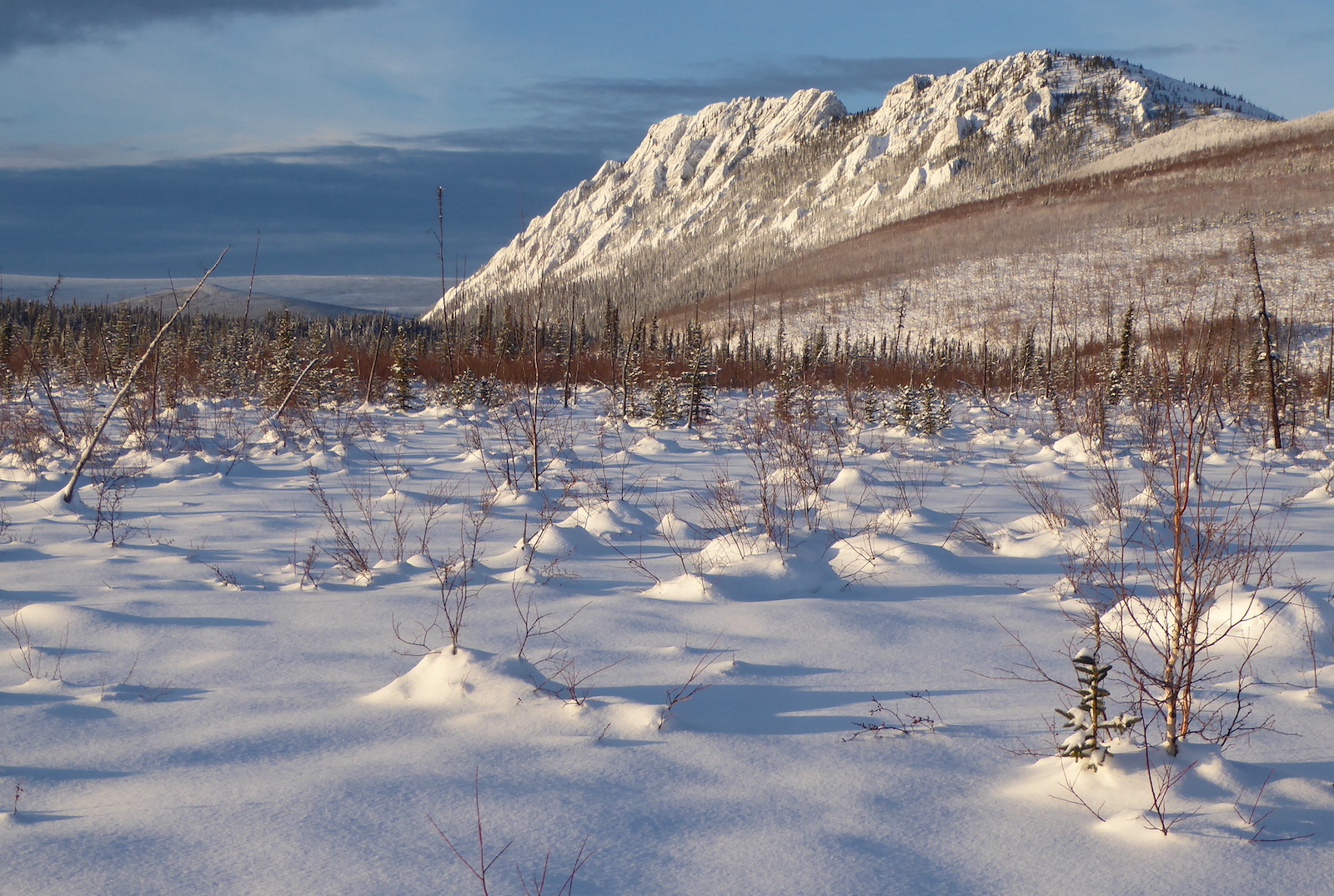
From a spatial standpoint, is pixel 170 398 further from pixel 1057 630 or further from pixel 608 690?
pixel 1057 630

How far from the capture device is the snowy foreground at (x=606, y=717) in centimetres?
A: 210

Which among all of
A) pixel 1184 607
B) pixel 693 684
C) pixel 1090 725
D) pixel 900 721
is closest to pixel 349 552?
pixel 693 684

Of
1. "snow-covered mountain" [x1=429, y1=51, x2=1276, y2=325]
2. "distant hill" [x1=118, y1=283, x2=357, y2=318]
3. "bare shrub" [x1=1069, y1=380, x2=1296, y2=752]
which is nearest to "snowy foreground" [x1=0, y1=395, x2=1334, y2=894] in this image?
"bare shrub" [x1=1069, y1=380, x2=1296, y2=752]

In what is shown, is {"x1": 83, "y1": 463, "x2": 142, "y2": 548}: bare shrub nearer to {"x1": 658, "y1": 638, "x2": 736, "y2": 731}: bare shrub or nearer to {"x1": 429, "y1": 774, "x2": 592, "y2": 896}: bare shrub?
{"x1": 429, "y1": 774, "x2": 592, "y2": 896}: bare shrub

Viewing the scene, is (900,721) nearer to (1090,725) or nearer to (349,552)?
(1090,725)

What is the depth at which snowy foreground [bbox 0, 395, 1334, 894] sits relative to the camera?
82.5 inches

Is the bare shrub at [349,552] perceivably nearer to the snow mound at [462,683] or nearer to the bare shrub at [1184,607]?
the snow mound at [462,683]

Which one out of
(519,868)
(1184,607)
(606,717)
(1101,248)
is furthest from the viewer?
(1101,248)

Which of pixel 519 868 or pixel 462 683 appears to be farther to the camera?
pixel 462 683

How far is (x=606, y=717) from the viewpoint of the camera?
3029 millimetres

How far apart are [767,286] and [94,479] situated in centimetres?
10731

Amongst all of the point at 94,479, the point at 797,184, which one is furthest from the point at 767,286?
the point at 94,479

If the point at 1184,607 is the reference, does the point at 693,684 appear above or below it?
below

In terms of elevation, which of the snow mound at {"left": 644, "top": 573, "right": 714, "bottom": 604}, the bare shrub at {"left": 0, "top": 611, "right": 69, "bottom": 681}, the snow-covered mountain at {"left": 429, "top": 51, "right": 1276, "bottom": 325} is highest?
the snow-covered mountain at {"left": 429, "top": 51, "right": 1276, "bottom": 325}
